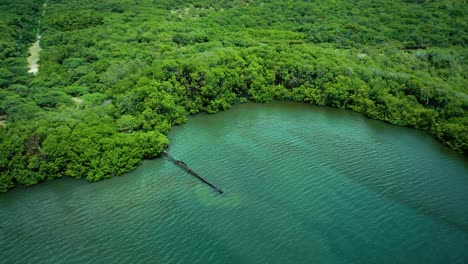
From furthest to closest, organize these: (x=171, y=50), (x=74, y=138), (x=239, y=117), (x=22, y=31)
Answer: (x=22, y=31) → (x=171, y=50) → (x=239, y=117) → (x=74, y=138)

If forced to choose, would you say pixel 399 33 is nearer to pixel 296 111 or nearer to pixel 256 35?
pixel 256 35

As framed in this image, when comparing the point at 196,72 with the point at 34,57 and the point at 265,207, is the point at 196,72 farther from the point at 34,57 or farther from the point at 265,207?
the point at 34,57

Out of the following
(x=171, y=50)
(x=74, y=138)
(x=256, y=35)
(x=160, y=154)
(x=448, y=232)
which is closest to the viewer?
(x=448, y=232)

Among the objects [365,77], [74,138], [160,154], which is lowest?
[160,154]

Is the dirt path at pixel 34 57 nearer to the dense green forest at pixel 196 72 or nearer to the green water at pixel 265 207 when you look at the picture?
the dense green forest at pixel 196 72

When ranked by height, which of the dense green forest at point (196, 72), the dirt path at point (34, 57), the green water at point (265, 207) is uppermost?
the dense green forest at point (196, 72)

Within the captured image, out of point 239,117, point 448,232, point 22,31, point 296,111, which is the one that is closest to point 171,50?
point 239,117

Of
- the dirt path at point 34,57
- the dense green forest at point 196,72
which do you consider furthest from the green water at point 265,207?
the dirt path at point 34,57
